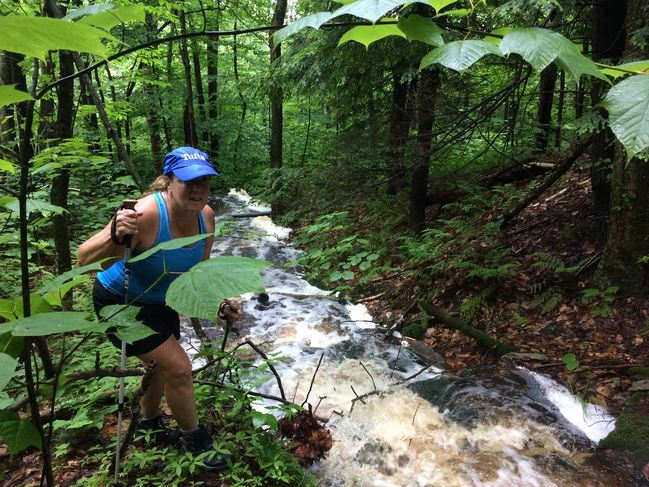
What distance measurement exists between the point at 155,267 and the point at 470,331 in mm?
4223

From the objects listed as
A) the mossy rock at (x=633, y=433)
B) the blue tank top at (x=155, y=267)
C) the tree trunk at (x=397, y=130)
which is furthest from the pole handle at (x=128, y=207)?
the tree trunk at (x=397, y=130)

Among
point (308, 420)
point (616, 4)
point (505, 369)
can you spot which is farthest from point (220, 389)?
point (616, 4)

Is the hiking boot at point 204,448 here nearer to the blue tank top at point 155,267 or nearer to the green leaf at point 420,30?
the blue tank top at point 155,267

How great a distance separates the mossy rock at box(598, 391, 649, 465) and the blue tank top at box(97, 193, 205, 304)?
12.5ft

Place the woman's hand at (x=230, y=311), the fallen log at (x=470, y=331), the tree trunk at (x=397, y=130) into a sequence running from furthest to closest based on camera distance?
the tree trunk at (x=397, y=130) → the fallen log at (x=470, y=331) → the woman's hand at (x=230, y=311)

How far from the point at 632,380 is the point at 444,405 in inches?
71.6

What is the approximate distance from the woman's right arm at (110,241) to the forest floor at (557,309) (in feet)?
13.8

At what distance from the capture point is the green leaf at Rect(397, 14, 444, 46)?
940 millimetres

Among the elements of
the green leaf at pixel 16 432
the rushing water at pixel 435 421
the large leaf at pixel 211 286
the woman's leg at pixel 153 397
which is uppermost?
the large leaf at pixel 211 286

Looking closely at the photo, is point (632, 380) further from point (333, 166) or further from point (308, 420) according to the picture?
point (333, 166)

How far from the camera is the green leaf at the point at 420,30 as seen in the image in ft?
3.08

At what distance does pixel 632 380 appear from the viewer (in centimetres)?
400

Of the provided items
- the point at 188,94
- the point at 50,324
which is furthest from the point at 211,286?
the point at 188,94

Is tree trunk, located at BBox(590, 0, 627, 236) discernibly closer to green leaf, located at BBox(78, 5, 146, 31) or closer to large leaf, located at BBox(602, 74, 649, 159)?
large leaf, located at BBox(602, 74, 649, 159)
